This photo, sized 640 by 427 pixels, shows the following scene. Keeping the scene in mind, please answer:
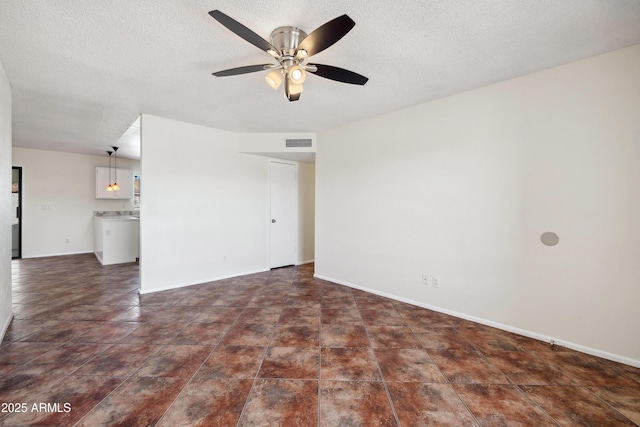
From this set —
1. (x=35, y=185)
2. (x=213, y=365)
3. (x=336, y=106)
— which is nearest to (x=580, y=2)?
(x=336, y=106)

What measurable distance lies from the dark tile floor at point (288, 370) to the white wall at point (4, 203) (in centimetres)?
26

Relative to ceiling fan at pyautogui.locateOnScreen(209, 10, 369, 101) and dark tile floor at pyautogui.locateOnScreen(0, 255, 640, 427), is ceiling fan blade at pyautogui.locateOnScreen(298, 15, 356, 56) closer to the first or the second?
ceiling fan at pyautogui.locateOnScreen(209, 10, 369, 101)

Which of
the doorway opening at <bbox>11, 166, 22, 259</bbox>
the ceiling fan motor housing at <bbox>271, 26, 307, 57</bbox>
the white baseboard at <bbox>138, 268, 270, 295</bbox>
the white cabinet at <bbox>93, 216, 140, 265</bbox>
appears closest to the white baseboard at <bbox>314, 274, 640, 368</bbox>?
the white baseboard at <bbox>138, 268, 270, 295</bbox>

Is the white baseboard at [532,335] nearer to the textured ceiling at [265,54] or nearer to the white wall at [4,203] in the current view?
the textured ceiling at [265,54]

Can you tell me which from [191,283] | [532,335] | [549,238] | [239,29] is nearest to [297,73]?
[239,29]

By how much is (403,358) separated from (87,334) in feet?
9.46

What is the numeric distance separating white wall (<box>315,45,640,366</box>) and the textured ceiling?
28cm

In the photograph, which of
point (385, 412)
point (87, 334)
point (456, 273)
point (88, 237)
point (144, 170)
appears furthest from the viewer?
point (88, 237)

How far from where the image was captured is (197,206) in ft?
13.6

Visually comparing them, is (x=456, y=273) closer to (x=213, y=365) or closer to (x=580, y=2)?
(x=580, y=2)

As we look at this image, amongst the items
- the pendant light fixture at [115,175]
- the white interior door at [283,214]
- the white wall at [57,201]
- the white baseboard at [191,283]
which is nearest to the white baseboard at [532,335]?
the white interior door at [283,214]

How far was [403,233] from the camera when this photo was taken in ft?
11.3

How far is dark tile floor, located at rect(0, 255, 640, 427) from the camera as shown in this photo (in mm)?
1562

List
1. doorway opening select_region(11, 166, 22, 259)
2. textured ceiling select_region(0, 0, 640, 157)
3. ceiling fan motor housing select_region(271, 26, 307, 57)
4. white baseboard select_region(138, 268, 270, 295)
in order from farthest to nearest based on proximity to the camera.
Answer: doorway opening select_region(11, 166, 22, 259) → white baseboard select_region(138, 268, 270, 295) → ceiling fan motor housing select_region(271, 26, 307, 57) → textured ceiling select_region(0, 0, 640, 157)
